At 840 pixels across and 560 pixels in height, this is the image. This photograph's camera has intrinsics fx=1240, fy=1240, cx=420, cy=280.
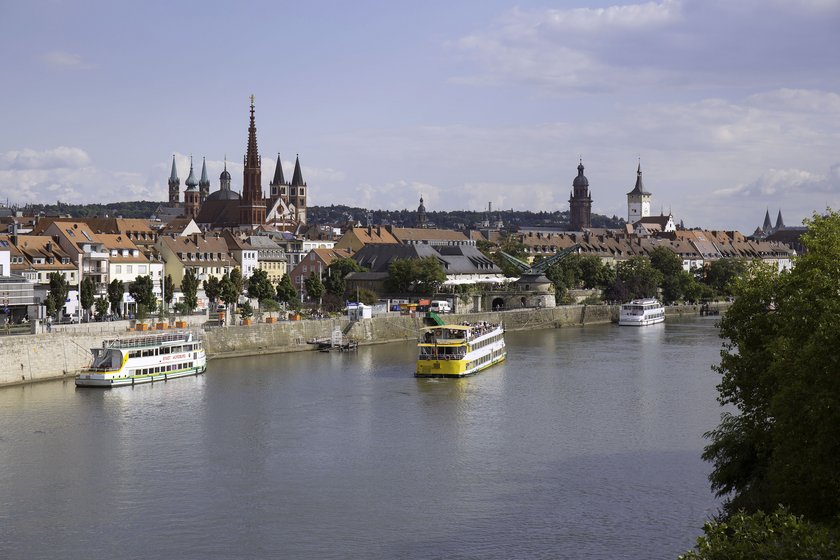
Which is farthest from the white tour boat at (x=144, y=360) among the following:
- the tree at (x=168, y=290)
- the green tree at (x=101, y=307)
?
the tree at (x=168, y=290)

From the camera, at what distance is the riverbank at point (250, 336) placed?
38.7 meters

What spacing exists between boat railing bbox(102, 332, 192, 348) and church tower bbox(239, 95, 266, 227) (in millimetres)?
80698

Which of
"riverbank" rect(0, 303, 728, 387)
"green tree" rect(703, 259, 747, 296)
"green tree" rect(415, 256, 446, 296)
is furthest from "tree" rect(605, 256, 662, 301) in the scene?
"green tree" rect(415, 256, 446, 296)

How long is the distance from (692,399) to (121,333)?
65.3 ft

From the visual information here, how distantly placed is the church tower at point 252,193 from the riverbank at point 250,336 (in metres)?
53.8

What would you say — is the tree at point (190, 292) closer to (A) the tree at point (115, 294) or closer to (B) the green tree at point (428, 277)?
(A) the tree at point (115, 294)

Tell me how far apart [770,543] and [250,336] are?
38.6 m

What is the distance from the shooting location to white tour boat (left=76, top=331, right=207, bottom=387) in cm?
3866

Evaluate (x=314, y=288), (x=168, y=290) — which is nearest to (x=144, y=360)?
(x=168, y=290)

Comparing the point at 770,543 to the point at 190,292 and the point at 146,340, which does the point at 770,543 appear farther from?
the point at 190,292

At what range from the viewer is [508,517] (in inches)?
886

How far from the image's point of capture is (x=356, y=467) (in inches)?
1053

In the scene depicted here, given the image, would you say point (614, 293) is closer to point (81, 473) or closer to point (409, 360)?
point (409, 360)

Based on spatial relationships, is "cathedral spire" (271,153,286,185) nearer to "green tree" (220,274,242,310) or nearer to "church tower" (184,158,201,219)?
"church tower" (184,158,201,219)
